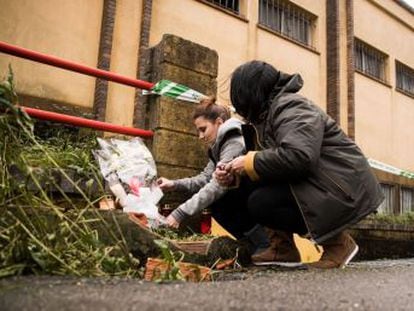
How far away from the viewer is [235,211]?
3.01 m

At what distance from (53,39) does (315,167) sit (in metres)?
5.98

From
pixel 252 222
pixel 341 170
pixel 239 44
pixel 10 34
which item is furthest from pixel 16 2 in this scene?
pixel 341 170

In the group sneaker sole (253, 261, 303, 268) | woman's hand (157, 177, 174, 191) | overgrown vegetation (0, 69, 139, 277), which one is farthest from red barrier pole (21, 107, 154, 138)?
sneaker sole (253, 261, 303, 268)

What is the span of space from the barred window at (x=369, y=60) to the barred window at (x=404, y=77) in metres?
0.72

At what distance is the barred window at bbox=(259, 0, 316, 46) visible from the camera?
10.6 metres

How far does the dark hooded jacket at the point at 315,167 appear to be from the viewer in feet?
7.60

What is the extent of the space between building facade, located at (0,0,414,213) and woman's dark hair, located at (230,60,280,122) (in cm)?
176

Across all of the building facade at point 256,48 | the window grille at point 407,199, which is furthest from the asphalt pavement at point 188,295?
the window grille at point 407,199

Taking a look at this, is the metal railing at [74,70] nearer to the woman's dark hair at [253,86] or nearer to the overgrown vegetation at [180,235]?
the overgrown vegetation at [180,235]

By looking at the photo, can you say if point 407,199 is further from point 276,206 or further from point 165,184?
point 276,206

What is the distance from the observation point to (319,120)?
2.39 m

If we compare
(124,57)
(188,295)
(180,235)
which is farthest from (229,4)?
(188,295)

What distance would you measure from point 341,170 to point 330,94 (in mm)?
9887

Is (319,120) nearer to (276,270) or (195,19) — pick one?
(276,270)
